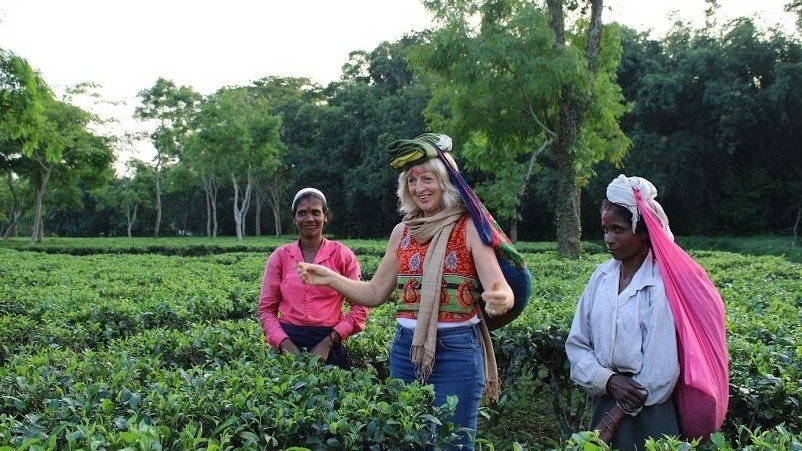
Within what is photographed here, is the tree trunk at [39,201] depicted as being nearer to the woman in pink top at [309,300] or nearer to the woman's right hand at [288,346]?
the woman in pink top at [309,300]

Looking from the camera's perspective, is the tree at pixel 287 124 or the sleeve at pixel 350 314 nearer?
→ the sleeve at pixel 350 314

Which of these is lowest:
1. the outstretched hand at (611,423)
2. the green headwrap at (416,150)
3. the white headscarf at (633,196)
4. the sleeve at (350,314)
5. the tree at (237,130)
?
the outstretched hand at (611,423)

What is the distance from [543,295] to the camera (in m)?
6.39

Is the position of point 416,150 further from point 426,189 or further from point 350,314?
point 350,314

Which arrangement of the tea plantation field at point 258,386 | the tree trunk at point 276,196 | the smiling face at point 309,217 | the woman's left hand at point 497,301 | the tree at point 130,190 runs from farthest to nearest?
the tree at point 130,190
the tree trunk at point 276,196
the smiling face at point 309,217
the woman's left hand at point 497,301
the tea plantation field at point 258,386

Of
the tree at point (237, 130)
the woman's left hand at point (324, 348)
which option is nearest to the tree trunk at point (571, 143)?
the woman's left hand at point (324, 348)

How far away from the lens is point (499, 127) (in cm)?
1439

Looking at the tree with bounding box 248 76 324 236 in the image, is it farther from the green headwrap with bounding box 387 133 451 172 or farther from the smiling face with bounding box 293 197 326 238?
the green headwrap with bounding box 387 133 451 172

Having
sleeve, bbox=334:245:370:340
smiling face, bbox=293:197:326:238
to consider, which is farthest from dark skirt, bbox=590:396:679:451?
smiling face, bbox=293:197:326:238

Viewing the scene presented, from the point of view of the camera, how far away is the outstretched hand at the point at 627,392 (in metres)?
2.54

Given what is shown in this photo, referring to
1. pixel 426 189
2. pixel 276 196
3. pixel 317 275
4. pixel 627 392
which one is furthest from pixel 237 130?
pixel 627 392

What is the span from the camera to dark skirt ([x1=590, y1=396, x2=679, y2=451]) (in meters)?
2.53

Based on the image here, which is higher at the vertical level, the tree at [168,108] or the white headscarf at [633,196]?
the tree at [168,108]

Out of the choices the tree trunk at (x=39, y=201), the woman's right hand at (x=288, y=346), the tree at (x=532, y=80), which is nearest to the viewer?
the woman's right hand at (x=288, y=346)
